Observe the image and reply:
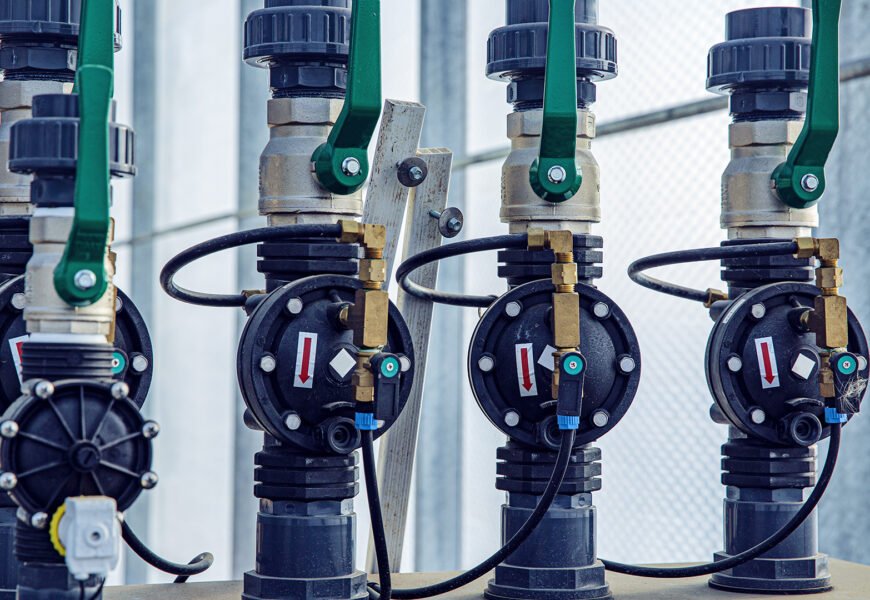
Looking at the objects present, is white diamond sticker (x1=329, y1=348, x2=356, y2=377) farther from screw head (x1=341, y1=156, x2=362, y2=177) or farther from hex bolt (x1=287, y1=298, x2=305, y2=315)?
screw head (x1=341, y1=156, x2=362, y2=177)

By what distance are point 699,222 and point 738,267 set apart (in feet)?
1.81

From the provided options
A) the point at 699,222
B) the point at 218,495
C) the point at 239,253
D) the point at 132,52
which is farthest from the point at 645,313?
the point at 132,52

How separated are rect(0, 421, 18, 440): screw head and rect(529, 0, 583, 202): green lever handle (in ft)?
2.07

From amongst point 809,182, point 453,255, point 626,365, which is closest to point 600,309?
point 626,365

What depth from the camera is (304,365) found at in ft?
4.47

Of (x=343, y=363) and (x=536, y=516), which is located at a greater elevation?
(x=343, y=363)

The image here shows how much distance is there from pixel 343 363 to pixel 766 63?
619mm

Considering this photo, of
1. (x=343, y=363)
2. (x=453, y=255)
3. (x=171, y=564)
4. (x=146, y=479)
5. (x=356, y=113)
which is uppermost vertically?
(x=356, y=113)

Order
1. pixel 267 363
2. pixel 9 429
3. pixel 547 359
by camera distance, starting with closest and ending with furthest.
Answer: pixel 9 429
pixel 267 363
pixel 547 359

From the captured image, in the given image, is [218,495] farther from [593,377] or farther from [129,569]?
[593,377]

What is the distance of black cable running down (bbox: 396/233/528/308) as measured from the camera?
149 centimetres

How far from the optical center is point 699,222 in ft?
7.02

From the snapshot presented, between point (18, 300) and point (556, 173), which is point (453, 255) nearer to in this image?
point (556, 173)

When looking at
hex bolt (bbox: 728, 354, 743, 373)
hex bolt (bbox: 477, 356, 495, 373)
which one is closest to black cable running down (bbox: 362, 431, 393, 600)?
A: hex bolt (bbox: 477, 356, 495, 373)
